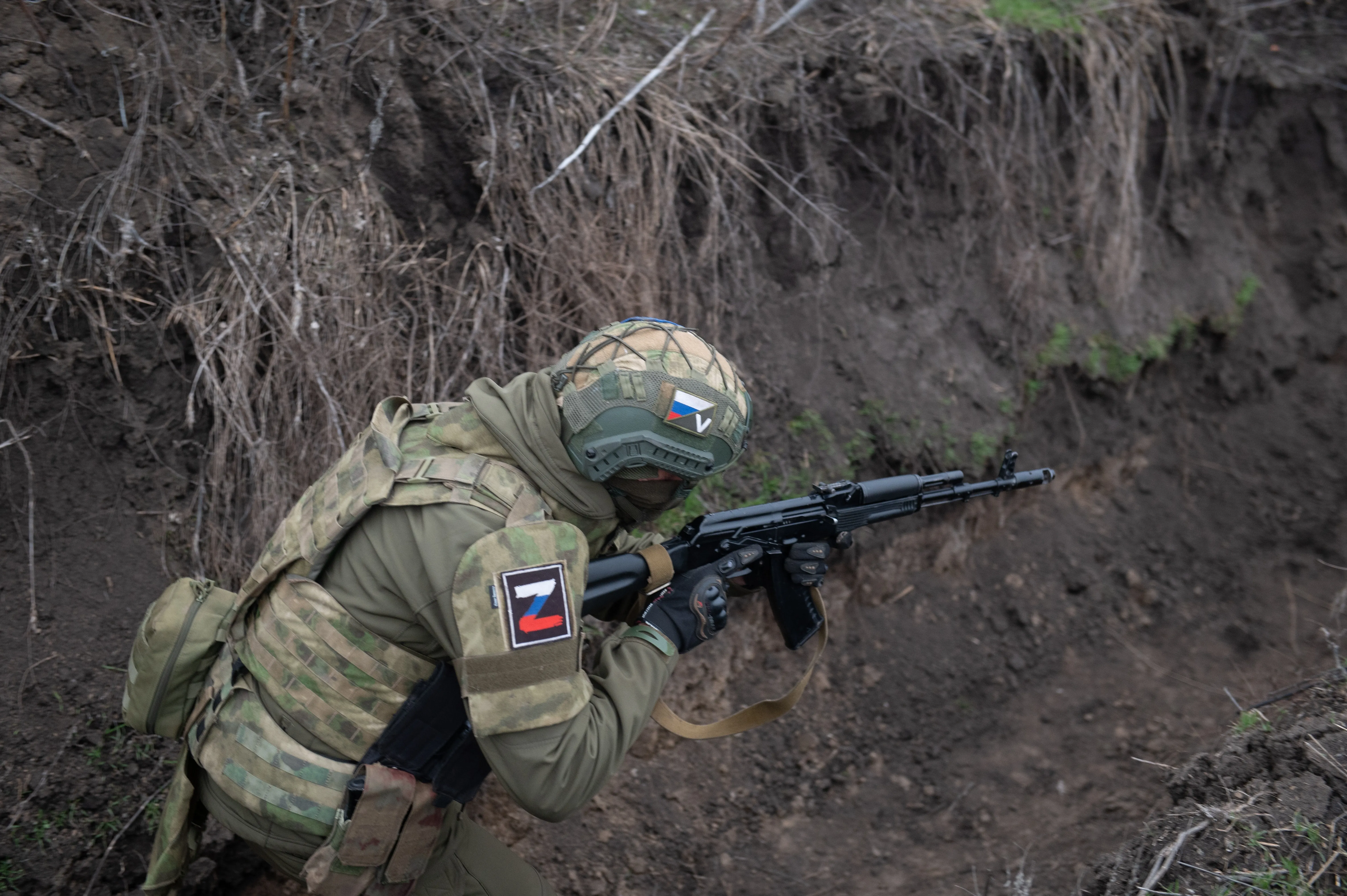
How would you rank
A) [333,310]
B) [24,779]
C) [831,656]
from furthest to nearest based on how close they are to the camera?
[831,656], [333,310], [24,779]

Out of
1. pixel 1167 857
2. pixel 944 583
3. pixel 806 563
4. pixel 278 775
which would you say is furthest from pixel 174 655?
pixel 944 583

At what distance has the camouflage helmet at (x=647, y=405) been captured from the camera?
233 cm


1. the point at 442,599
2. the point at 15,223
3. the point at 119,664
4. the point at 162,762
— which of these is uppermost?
the point at 15,223

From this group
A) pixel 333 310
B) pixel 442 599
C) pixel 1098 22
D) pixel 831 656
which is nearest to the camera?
pixel 442 599

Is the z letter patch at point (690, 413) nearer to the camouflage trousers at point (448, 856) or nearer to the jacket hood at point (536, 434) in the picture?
the jacket hood at point (536, 434)

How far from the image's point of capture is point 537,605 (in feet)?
6.87

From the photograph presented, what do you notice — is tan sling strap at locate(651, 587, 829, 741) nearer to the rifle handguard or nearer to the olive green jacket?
the rifle handguard

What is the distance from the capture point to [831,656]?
4.47m

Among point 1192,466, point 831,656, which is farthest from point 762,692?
point 1192,466

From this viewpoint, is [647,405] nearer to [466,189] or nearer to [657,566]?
[657,566]

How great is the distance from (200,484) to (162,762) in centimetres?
96

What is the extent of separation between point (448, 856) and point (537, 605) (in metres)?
0.99

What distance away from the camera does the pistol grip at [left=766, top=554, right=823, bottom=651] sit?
3.07 metres

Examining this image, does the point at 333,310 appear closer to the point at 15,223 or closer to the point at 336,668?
the point at 15,223
